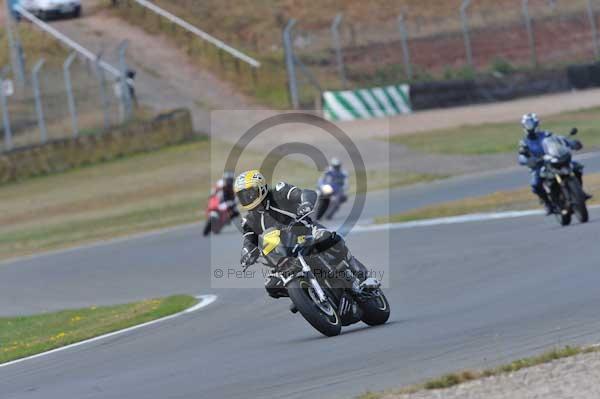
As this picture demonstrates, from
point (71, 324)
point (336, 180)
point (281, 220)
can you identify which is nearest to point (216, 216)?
point (336, 180)

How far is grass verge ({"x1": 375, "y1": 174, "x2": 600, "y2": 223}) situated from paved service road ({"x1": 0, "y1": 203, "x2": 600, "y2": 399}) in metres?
2.05

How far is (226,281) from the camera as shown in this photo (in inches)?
656

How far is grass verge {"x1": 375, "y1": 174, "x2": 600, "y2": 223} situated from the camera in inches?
795

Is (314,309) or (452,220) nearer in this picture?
(314,309)

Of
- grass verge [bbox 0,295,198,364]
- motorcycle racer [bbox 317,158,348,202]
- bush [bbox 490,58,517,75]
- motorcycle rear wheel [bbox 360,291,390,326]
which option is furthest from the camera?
bush [bbox 490,58,517,75]

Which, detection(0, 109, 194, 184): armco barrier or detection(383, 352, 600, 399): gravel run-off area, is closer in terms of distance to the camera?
detection(383, 352, 600, 399): gravel run-off area

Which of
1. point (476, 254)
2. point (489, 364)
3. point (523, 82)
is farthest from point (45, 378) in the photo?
point (523, 82)

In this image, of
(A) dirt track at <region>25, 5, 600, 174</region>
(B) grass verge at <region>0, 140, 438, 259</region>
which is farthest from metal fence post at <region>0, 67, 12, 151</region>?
(A) dirt track at <region>25, 5, 600, 174</region>

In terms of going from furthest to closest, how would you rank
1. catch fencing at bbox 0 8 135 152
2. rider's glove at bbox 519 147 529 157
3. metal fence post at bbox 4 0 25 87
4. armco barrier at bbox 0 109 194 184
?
metal fence post at bbox 4 0 25 87, catch fencing at bbox 0 8 135 152, armco barrier at bbox 0 109 194 184, rider's glove at bbox 519 147 529 157

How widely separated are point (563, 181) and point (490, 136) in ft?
60.3

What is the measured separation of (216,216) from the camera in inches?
928

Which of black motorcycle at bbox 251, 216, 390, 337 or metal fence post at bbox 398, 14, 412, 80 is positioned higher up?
metal fence post at bbox 398, 14, 412, 80

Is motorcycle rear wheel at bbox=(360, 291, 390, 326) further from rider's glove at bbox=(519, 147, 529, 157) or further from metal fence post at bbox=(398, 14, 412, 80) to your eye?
metal fence post at bbox=(398, 14, 412, 80)

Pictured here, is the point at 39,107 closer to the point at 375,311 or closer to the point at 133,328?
the point at 133,328
